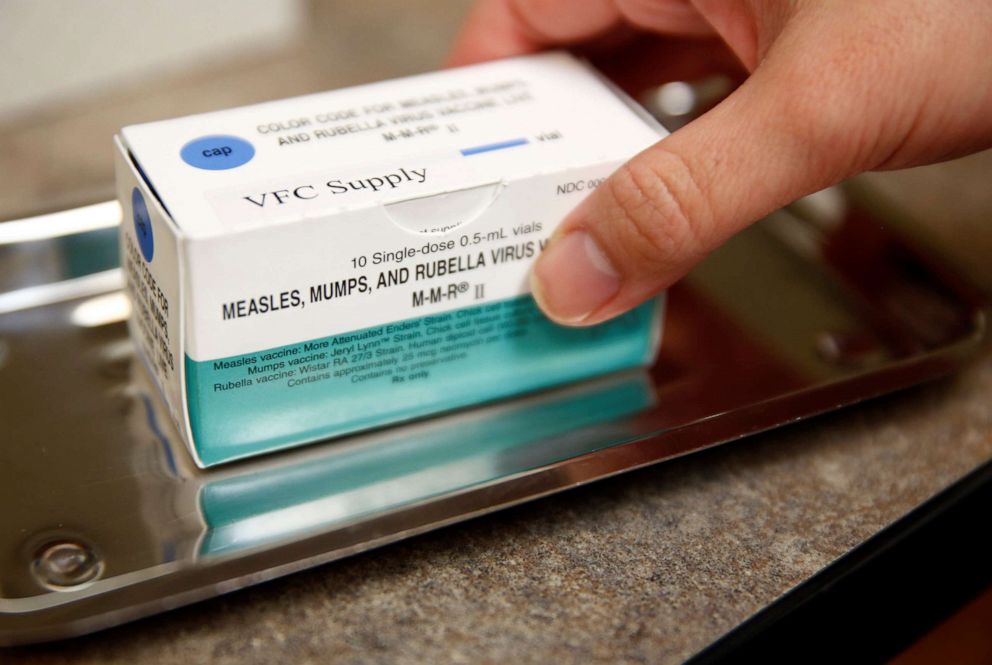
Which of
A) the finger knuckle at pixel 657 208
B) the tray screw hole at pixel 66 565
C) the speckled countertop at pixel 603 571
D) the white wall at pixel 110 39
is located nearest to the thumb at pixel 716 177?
the finger knuckle at pixel 657 208

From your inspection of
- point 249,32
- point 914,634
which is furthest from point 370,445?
point 249,32

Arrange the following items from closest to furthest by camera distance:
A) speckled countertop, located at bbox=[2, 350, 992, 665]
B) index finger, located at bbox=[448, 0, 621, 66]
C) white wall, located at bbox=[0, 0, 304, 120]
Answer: speckled countertop, located at bbox=[2, 350, 992, 665] → index finger, located at bbox=[448, 0, 621, 66] → white wall, located at bbox=[0, 0, 304, 120]

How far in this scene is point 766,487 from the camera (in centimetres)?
47

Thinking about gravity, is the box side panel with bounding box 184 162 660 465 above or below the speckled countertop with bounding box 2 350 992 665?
above

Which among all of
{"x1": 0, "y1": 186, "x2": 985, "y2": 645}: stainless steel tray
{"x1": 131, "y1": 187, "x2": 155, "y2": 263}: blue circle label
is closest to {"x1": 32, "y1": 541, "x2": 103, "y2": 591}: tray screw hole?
{"x1": 0, "y1": 186, "x2": 985, "y2": 645}: stainless steel tray

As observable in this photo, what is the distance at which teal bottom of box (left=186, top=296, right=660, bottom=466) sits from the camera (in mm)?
418

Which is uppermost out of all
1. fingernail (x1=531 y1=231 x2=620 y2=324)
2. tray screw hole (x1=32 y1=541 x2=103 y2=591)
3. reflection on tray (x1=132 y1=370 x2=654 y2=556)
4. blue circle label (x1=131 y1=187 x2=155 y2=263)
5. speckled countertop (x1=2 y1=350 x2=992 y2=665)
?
blue circle label (x1=131 y1=187 x2=155 y2=263)

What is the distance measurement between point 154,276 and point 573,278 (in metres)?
0.16

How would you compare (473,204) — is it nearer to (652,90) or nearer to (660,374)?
(660,374)

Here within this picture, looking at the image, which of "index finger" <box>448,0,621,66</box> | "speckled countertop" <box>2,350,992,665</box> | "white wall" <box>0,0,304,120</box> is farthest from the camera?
"white wall" <box>0,0,304,120</box>

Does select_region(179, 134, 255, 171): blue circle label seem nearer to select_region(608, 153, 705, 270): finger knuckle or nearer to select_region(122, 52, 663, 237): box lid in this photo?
select_region(122, 52, 663, 237): box lid

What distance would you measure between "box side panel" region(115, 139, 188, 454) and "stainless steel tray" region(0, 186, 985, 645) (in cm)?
3

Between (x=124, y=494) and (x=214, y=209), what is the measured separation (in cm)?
13

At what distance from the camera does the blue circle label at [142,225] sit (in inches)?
16.0
